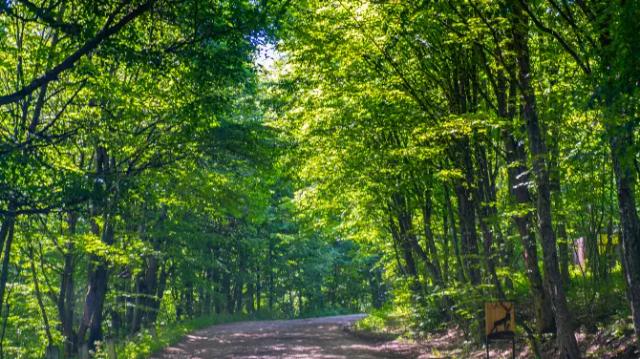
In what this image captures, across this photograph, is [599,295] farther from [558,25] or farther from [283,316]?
[283,316]

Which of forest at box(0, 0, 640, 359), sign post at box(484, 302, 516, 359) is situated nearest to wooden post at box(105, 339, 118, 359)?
forest at box(0, 0, 640, 359)

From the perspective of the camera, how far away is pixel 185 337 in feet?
74.8

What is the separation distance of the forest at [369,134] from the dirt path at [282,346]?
1208mm

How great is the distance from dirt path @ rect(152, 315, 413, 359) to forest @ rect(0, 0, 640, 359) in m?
1.21

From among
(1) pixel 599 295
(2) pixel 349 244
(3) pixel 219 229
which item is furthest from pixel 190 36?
(2) pixel 349 244

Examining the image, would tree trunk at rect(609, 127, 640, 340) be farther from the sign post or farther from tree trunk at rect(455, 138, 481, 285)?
tree trunk at rect(455, 138, 481, 285)

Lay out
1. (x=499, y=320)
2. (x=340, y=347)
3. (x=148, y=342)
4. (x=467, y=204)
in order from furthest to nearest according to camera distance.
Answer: (x=148, y=342)
(x=340, y=347)
(x=467, y=204)
(x=499, y=320)

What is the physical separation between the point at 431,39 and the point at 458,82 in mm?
1320

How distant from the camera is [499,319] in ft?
30.3

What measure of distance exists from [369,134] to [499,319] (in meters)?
6.67

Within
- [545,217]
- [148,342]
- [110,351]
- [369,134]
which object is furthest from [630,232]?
[148,342]

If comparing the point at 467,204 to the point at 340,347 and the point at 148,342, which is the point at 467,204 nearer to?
the point at 340,347

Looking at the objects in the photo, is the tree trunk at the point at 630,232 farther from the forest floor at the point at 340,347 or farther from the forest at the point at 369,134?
the forest floor at the point at 340,347

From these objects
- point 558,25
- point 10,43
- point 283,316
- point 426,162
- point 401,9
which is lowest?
point 283,316
